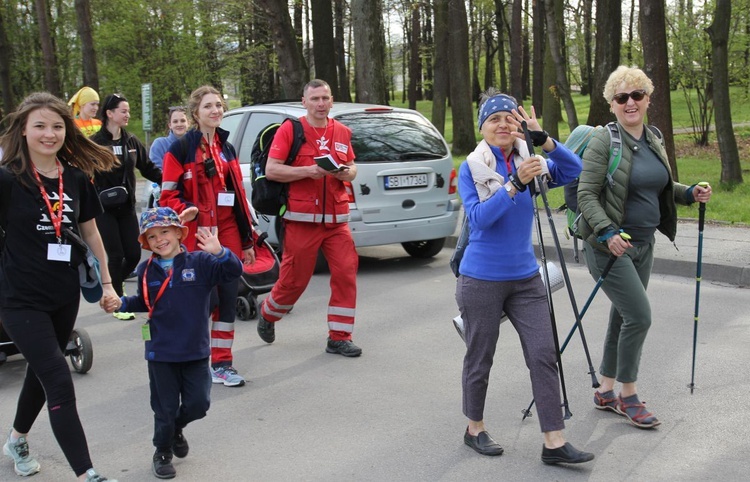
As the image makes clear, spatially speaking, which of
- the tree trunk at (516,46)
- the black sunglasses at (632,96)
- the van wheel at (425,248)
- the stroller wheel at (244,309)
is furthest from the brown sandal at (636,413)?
the tree trunk at (516,46)

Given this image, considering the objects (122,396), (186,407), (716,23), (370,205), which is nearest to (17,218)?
(186,407)

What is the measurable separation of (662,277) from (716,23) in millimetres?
6973

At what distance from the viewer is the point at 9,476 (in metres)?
4.60

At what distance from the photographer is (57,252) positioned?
4.18m

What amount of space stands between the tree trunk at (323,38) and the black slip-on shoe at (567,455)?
610 inches

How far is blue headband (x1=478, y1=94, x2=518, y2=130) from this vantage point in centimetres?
430

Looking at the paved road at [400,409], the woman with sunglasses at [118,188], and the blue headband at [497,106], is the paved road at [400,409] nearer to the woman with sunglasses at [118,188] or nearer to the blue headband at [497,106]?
the woman with sunglasses at [118,188]

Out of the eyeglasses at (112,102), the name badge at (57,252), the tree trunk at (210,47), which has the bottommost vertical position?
the name badge at (57,252)

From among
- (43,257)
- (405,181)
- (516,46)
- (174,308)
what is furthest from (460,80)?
(43,257)

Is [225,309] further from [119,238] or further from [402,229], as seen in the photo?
[402,229]

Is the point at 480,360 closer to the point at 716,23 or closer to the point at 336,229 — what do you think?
the point at 336,229

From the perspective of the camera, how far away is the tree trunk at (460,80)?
24344 mm

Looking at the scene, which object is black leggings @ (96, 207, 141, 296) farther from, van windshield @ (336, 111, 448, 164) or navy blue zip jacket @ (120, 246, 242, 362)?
navy blue zip jacket @ (120, 246, 242, 362)

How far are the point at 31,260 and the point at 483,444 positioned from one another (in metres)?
2.44
